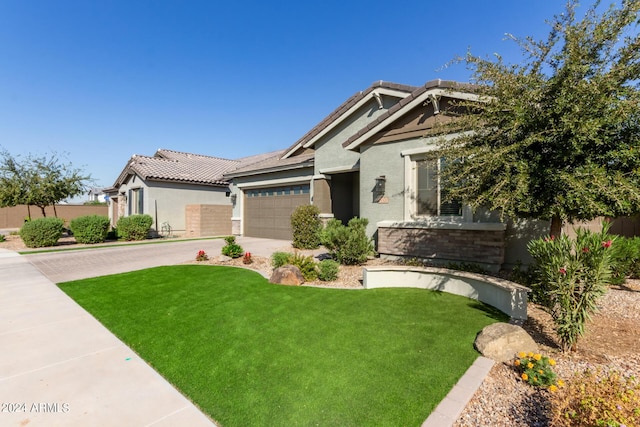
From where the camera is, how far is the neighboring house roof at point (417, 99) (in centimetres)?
800

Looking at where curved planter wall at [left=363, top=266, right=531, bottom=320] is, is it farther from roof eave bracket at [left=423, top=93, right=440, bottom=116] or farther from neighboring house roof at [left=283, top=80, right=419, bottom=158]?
neighboring house roof at [left=283, top=80, right=419, bottom=158]

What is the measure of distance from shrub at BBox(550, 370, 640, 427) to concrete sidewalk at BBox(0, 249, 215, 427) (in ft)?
10.8

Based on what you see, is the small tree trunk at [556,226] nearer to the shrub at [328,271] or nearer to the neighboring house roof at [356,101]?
the shrub at [328,271]

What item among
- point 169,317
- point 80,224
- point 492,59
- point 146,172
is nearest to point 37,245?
point 80,224

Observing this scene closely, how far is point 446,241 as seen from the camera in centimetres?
884

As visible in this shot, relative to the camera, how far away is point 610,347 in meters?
4.29

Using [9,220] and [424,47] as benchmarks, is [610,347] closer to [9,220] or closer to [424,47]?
[424,47]

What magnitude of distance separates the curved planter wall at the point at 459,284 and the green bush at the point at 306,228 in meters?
6.11

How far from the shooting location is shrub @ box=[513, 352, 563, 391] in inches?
130

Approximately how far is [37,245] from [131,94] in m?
10.1

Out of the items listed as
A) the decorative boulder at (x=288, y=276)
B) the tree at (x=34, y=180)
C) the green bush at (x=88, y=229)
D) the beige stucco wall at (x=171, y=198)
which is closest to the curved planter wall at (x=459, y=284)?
the decorative boulder at (x=288, y=276)

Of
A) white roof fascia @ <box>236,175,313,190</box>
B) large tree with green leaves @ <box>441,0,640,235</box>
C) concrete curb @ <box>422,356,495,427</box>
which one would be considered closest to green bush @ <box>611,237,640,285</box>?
large tree with green leaves @ <box>441,0,640,235</box>

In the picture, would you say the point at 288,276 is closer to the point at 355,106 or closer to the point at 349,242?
the point at 349,242

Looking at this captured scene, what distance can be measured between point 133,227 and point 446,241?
18.2m
